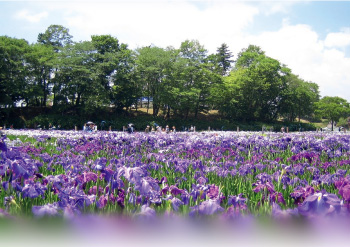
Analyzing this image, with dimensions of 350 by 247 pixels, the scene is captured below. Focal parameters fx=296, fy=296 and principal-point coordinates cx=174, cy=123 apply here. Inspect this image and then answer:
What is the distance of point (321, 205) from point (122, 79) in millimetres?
36716

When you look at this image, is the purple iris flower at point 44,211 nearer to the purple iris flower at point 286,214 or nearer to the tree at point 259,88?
the purple iris flower at point 286,214

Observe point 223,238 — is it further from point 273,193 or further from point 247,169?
point 247,169

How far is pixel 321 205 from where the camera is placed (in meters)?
1.86

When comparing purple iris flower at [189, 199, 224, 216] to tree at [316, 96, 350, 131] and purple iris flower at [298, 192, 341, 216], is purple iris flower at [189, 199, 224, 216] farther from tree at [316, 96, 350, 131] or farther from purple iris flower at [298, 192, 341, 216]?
tree at [316, 96, 350, 131]

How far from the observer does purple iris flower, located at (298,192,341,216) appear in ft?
6.07

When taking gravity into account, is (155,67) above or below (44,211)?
above

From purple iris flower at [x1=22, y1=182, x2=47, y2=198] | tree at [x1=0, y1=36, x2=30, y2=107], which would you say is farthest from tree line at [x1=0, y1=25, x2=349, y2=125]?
purple iris flower at [x1=22, y1=182, x2=47, y2=198]

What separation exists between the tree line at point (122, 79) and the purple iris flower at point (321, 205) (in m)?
33.8

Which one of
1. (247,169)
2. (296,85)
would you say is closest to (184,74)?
(296,85)

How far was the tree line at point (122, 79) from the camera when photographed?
34031 mm

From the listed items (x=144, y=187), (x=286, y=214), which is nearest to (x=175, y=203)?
(x=144, y=187)

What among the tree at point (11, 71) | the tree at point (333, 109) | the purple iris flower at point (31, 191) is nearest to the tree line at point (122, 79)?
the tree at point (11, 71)

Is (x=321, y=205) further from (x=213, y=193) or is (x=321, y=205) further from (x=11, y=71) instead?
(x=11, y=71)

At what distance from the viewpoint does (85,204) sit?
218 centimetres
